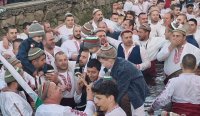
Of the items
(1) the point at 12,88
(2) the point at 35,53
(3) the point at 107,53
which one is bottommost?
(1) the point at 12,88

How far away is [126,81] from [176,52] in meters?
2.70

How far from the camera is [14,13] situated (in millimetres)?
15359

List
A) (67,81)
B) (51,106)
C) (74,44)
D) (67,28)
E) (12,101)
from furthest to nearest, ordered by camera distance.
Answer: (67,28) → (74,44) → (67,81) → (12,101) → (51,106)

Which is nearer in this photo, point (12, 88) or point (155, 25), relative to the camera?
point (12, 88)

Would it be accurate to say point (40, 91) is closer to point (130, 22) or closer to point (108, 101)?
point (108, 101)

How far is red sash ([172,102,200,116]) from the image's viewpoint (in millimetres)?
7059

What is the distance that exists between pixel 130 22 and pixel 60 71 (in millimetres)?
3979

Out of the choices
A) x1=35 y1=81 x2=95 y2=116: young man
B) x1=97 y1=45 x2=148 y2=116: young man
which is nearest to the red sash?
x1=97 y1=45 x2=148 y2=116: young man

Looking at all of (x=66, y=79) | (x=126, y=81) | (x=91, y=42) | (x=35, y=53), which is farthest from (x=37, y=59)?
(x=126, y=81)

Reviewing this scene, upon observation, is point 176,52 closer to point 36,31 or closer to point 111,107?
point 36,31

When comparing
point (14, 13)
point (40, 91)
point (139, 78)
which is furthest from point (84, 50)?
point (14, 13)

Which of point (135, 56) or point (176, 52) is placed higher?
point (176, 52)

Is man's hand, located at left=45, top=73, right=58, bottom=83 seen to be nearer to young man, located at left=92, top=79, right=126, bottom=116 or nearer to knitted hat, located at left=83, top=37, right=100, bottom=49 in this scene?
knitted hat, located at left=83, top=37, right=100, bottom=49

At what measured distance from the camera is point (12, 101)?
259 inches
